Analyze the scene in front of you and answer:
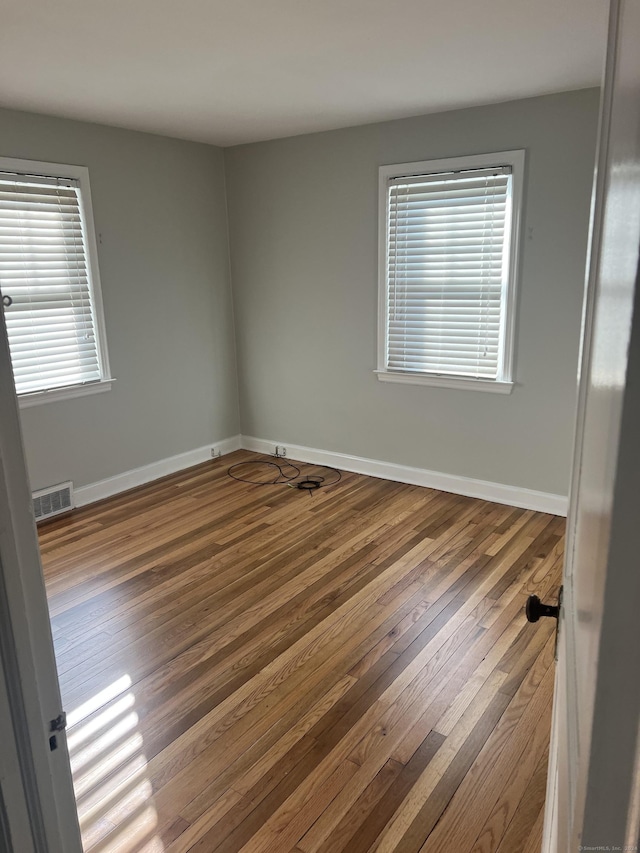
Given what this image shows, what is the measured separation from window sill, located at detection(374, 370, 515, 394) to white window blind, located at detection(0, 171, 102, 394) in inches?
82.9

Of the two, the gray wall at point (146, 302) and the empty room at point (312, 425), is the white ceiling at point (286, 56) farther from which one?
the gray wall at point (146, 302)

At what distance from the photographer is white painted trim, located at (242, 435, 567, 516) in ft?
13.0

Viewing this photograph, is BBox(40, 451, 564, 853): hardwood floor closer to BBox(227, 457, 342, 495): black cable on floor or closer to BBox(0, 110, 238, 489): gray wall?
BBox(227, 457, 342, 495): black cable on floor

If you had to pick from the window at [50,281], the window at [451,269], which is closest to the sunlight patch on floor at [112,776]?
the window at [50,281]

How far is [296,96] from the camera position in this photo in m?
3.42

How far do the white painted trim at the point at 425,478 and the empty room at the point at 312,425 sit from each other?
0.08 ft

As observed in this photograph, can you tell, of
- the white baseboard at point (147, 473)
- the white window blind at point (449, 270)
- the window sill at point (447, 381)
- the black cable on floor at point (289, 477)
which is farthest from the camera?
A: the black cable on floor at point (289, 477)

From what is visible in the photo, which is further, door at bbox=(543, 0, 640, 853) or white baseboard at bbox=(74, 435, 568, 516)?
white baseboard at bbox=(74, 435, 568, 516)

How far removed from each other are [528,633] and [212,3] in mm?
2833

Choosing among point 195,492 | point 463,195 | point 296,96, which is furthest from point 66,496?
point 463,195

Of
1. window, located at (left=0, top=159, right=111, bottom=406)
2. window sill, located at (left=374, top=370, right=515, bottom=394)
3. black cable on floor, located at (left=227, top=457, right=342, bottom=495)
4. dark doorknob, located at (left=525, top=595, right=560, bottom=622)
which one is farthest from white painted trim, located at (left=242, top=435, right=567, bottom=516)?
dark doorknob, located at (left=525, top=595, right=560, bottom=622)

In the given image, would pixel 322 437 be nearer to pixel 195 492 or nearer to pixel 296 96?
pixel 195 492

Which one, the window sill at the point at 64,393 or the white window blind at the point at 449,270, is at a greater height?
the white window blind at the point at 449,270

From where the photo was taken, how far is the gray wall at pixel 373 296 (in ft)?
11.6
